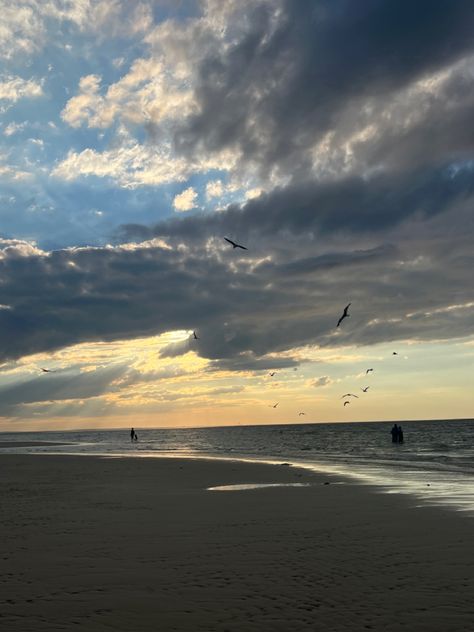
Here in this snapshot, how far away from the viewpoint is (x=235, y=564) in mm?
11125

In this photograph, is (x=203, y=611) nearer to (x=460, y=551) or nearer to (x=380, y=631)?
(x=380, y=631)

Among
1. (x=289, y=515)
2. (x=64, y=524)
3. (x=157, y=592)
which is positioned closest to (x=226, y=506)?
(x=289, y=515)

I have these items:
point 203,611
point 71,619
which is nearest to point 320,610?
point 203,611

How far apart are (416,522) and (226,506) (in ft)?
21.6

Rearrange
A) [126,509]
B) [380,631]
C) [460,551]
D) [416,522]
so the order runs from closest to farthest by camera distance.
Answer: [380,631] < [460,551] < [416,522] < [126,509]

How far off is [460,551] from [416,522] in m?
3.72

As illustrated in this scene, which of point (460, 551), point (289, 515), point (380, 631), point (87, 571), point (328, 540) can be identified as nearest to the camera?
point (380, 631)

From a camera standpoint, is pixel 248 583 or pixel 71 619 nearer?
pixel 71 619

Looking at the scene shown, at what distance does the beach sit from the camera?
26.6ft

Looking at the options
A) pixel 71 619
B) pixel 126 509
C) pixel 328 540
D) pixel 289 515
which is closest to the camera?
pixel 71 619

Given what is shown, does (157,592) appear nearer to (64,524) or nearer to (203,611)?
(203,611)

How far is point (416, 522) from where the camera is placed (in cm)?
1567

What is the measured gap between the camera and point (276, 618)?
8023 mm

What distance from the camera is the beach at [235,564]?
811cm
